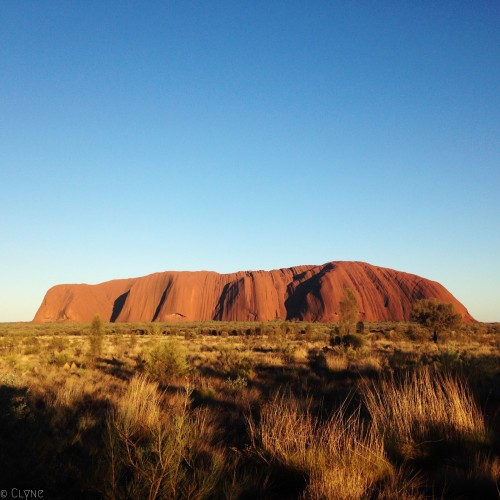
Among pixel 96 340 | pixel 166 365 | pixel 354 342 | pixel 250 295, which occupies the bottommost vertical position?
pixel 166 365

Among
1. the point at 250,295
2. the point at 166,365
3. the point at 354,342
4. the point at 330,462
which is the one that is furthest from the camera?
the point at 250,295

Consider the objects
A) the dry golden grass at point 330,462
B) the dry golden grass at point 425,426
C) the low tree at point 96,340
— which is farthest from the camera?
the low tree at point 96,340

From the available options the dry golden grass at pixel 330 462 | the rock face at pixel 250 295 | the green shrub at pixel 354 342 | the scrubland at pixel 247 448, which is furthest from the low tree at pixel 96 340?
the rock face at pixel 250 295

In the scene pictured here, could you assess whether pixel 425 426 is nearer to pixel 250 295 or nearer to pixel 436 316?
pixel 436 316

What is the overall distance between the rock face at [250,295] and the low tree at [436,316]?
52728mm

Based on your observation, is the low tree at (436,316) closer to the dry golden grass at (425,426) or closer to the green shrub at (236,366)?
the green shrub at (236,366)

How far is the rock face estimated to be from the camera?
280ft

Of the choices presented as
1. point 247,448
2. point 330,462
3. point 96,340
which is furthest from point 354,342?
point 330,462

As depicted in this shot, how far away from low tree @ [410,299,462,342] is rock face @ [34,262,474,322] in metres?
52.7

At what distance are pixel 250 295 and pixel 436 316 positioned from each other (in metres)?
67.9

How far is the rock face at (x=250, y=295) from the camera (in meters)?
85.4

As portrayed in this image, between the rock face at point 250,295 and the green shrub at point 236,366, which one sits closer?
the green shrub at point 236,366

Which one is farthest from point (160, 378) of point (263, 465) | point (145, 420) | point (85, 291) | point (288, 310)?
point (85, 291)

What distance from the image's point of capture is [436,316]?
2700 cm
